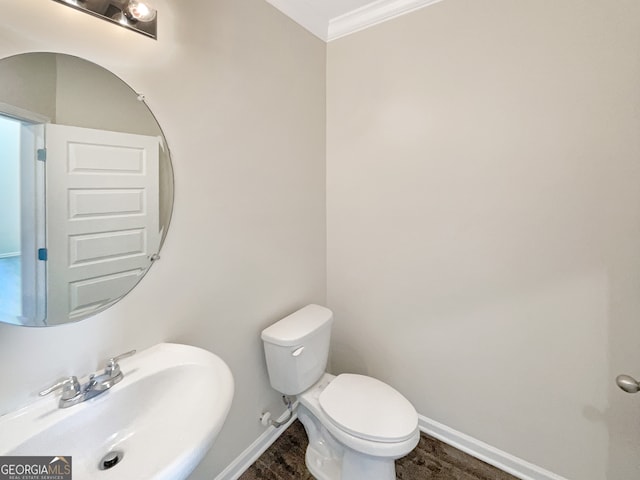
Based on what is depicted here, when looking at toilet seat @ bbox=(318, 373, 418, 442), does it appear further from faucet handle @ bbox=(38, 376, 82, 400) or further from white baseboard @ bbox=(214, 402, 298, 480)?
faucet handle @ bbox=(38, 376, 82, 400)

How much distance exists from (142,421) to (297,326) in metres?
0.74

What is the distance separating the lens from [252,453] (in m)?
1.52

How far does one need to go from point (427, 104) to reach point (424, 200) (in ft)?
1.65

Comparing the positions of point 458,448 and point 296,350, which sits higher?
point 296,350

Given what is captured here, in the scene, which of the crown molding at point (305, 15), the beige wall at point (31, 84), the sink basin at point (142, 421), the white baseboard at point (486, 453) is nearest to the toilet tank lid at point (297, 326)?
the sink basin at point (142, 421)

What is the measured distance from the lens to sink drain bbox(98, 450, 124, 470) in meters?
0.80

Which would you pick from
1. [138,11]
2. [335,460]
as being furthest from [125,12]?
[335,460]

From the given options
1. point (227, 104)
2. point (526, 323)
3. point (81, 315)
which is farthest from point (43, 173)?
point (526, 323)

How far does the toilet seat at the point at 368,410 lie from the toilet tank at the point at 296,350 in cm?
13

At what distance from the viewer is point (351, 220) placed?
1854 mm

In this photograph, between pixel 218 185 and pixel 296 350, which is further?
pixel 296 350

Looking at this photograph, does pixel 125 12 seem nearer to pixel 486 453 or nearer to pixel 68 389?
pixel 68 389

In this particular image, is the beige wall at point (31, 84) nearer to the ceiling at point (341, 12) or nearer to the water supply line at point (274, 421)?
the ceiling at point (341, 12)

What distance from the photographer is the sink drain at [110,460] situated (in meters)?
0.80
